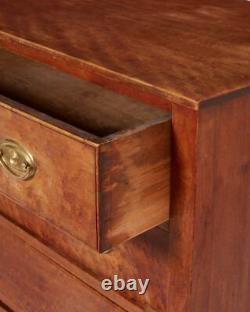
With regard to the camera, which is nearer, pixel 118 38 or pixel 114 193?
pixel 114 193

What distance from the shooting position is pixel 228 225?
871 mm

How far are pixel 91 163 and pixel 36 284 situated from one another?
1.67 feet

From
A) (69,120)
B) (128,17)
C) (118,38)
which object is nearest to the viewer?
(69,120)

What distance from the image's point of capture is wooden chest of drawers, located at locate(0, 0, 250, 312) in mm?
756

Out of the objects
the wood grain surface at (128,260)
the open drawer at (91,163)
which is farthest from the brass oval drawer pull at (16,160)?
the wood grain surface at (128,260)

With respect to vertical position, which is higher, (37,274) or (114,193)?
(114,193)

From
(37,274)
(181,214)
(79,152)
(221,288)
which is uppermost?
(79,152)

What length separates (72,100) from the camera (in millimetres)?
888

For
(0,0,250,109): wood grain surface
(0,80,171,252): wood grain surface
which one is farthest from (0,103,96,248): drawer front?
(0,0,250,109): wood grain surface

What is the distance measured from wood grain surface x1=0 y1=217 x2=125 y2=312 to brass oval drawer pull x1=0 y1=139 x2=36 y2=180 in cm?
27

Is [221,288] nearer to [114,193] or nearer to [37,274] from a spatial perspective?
[114,193]

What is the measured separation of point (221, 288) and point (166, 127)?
0.87 ft

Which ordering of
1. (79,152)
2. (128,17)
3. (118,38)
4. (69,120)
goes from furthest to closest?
1. (128,17)
2. (118,38)
3. (69,120)
4. (79,152)

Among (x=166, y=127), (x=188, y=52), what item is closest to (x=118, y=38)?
(x=188, y=52)
